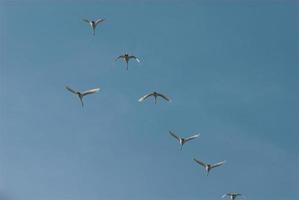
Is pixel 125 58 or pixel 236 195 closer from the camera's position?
pixel 125 58

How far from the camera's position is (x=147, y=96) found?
112 metres

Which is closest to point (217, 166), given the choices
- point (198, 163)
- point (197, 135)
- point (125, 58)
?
point (198, 163)

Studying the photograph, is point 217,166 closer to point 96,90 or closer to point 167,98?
point 167,98

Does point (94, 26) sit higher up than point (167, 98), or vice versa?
Result: point (94, 26)

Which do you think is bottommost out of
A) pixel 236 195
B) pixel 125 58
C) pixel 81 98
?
pixel 236 195

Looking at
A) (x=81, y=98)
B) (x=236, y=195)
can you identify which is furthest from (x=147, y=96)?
(x=236, y=195)

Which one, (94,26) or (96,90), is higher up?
(94,26)

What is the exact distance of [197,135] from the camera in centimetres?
10994

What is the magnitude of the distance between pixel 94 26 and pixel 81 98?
12198 mm

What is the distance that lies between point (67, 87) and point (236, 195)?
35314mm

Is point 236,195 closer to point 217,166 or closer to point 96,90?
point 217,166

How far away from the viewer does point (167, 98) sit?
110 metres

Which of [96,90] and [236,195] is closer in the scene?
[96,90]

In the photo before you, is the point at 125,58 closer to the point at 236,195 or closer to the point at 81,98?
the point at 81,98
